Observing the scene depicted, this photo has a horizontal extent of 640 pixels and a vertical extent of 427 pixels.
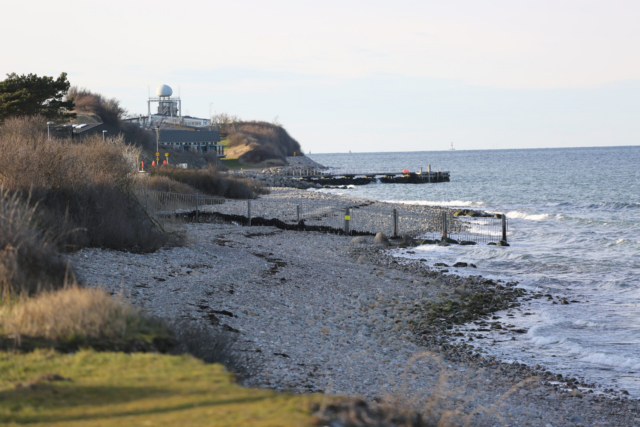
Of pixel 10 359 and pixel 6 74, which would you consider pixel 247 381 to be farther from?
pixel 6 74

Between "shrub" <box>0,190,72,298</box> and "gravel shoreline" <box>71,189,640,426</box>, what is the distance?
1135 mm

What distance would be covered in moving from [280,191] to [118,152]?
33.7m

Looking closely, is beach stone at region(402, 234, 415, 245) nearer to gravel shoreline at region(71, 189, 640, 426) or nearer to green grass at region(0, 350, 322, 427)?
gravel shoreline at region(71, 189, 640, 426)

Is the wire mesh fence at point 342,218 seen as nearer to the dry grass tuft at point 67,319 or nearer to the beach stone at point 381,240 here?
the beach stone at point 381,240

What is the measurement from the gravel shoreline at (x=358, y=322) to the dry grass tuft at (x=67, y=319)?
1.25 m

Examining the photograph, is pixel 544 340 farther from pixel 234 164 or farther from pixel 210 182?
pixel 234 164

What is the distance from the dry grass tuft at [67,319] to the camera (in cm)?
614

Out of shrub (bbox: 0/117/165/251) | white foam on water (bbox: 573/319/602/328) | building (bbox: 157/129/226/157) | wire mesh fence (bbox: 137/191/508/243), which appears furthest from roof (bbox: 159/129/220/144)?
white foam on water (bbox: 573/319/602/328)

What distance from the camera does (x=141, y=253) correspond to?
14.4 meters

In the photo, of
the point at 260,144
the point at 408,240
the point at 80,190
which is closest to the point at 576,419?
the point at 80,190

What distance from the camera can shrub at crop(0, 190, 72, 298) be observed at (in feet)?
23.4

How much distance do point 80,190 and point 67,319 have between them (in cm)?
907

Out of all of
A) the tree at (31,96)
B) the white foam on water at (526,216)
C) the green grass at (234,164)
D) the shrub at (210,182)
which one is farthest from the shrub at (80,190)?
the green grass at (234,164)

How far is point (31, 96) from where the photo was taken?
42156mm
